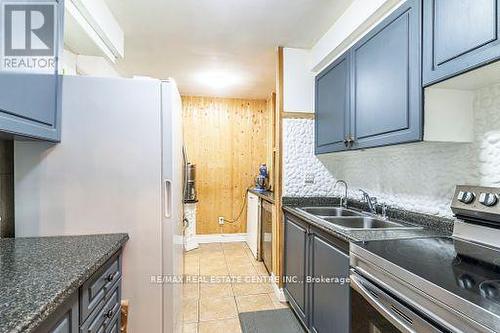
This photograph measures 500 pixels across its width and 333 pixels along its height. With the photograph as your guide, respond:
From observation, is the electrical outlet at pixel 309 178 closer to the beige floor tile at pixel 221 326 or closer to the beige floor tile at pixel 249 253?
the beige floor tile at pixel 221 326

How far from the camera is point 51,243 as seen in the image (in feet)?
4.11

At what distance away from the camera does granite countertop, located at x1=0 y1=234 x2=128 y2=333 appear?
66 centimetres

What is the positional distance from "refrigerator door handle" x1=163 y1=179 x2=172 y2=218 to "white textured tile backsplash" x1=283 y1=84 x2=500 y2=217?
4.19 feet

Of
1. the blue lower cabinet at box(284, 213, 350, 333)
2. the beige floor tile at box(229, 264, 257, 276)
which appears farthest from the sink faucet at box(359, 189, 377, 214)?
the beige floor tile at box(229, 264, 257, 276)

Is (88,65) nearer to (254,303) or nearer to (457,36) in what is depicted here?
(457,36)

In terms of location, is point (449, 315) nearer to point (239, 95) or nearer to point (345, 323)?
point (345, 323)

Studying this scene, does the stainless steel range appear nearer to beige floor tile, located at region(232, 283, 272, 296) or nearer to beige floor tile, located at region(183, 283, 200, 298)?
beige floor tile, located at region(232, 283, 272, 296)

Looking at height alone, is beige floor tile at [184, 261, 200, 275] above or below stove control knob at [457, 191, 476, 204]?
below

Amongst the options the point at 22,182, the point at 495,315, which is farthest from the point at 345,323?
the point at 22,182

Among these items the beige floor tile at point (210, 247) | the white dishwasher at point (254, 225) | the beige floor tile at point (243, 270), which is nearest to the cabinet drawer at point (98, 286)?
the beige floor tile at point (243, 270)

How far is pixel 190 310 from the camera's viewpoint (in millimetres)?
2252

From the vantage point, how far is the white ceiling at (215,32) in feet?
6.12

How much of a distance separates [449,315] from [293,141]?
191 centimetres

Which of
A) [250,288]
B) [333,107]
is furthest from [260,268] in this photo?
[333,107]
